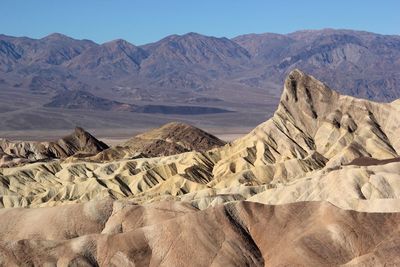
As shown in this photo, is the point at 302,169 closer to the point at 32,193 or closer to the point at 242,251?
the point at 32,193

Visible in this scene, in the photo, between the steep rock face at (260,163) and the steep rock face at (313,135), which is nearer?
the steep rock face at (260,163)

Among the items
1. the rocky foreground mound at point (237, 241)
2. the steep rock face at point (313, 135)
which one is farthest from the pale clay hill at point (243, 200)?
the steep rock face at point (313, 135)

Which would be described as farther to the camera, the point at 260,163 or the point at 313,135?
the point at 313,135

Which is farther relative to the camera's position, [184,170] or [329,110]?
[329,110]

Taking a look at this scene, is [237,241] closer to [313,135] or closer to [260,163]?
[260,163]

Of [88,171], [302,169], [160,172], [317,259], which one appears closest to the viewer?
[317,259]

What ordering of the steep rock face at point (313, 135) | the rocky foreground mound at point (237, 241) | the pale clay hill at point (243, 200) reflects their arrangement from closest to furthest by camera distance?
the rocky foreground mound at point (237, 241) → the pale clay hill at point (243, 200) → the steep rock face at point (313, 135)

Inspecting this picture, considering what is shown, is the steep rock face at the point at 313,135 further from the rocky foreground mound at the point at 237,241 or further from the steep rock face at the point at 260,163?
the rocky foreground mound at the point at 237,241

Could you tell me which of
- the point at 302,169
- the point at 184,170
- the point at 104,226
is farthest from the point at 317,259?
the point at 184,170

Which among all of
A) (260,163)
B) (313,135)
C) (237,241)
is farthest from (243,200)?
(313,135)
